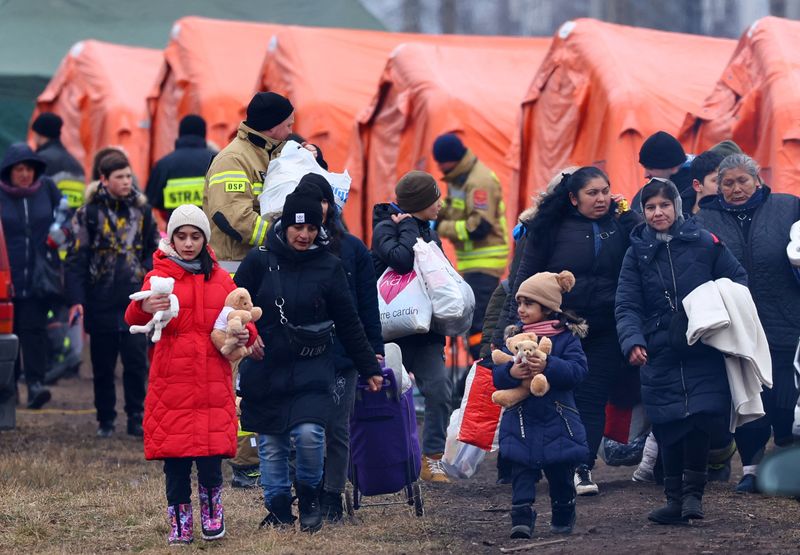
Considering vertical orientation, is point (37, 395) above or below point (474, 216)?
below

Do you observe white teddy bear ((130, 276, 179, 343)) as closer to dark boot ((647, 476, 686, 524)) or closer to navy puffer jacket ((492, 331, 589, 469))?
navy puffer jacket ((492, 331, 589, 469))

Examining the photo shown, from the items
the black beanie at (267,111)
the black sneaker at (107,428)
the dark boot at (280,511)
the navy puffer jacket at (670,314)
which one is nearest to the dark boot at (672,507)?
the navy puffer jacket at (670,314)

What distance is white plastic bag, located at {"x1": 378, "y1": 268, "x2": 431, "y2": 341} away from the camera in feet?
28.6

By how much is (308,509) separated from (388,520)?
671 millimetres

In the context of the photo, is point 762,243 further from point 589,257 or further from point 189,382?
point 189,382

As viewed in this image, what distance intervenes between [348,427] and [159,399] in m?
1.14

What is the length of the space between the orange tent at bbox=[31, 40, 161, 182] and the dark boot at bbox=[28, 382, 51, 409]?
23.1 feet

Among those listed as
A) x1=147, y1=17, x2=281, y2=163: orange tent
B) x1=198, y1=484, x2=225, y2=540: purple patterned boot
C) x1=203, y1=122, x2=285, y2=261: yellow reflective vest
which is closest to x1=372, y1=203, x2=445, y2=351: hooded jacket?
x1=203, y1=122, x2=285, y2=261: yellow reflective vest

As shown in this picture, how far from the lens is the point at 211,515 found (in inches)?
275

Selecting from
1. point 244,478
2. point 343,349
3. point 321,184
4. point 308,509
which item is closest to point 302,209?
point 321,184

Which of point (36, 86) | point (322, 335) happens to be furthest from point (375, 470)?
point (36, 86)

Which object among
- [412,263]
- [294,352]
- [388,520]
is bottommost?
[388,520]

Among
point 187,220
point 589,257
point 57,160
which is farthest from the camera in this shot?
point 57,160

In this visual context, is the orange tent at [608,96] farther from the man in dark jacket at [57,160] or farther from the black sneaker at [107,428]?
the black sneaker at [107,428]
